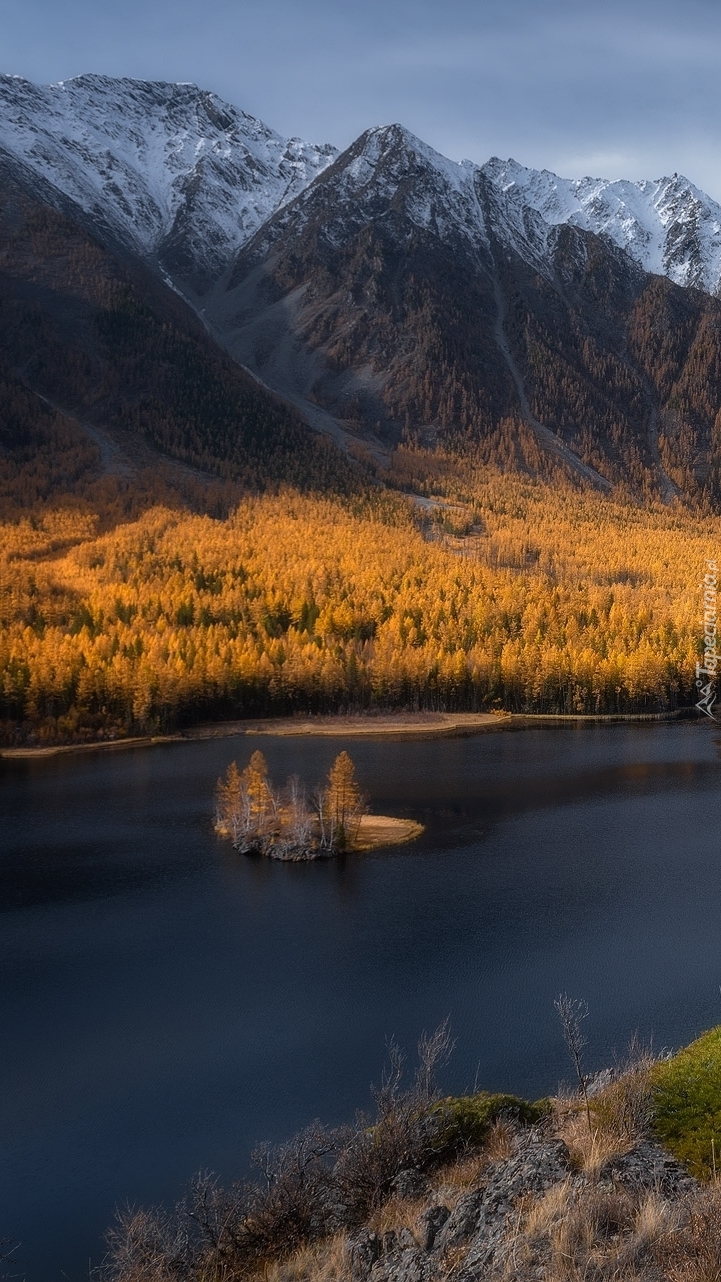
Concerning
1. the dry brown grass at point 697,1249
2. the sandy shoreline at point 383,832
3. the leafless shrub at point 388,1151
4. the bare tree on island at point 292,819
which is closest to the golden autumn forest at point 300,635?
the bare tree on island at point 292,819

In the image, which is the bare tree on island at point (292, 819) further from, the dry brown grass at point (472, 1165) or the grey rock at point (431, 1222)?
the grey rock at point (431, 1222)

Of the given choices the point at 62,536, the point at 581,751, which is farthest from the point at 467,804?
the point at 62,536

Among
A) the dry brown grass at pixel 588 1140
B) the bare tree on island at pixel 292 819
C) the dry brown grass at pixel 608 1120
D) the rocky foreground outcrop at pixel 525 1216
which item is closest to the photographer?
the rocky foreground outcrop at pixel 525 1216

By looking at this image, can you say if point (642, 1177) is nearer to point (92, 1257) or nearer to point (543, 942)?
point (92, 1257)

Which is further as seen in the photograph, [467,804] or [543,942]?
[467,804]

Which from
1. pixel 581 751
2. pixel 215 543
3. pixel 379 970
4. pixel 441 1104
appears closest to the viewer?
pixel 441 1104

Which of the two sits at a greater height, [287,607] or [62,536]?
[62,536]

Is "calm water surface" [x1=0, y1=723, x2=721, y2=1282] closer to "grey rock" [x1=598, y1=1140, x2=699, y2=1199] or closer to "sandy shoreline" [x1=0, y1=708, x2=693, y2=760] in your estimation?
"grey rock" [x1=598, y1=1140, x2=699, y2=1199]
